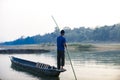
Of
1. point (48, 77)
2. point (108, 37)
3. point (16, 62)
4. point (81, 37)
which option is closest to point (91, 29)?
point (81, 37)

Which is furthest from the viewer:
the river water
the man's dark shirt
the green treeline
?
the green treeline

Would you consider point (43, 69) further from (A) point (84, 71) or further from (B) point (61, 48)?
(A) point (84, 71)

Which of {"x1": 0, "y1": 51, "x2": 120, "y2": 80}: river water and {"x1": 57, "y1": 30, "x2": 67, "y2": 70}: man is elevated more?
{"x1": 57, "y1": 30, "x2": 67, "y2": 70}: man

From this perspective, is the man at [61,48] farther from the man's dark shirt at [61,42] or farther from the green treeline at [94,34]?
the green treeline at [94,34]

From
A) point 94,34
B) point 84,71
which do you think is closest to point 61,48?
point 84,71

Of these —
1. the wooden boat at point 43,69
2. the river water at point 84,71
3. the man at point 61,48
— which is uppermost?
the man at point 61,48

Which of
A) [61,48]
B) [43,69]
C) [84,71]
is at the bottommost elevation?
[84,71]

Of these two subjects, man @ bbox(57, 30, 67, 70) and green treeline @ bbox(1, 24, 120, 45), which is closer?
man @ bbox(57, 30, 67, 70)

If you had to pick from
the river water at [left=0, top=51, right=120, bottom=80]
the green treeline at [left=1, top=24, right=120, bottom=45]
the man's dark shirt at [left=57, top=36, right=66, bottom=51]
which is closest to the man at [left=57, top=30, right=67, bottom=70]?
the man's dark shirt at [left=57, top=36, right=66, bottom=51]

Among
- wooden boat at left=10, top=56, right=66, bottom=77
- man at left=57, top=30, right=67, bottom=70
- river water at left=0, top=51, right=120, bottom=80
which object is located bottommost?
river water at left=0, top=51, right=120, bottom=80

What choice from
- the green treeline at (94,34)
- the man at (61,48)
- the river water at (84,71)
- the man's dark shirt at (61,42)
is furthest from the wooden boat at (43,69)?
the green treeline at (94,34)

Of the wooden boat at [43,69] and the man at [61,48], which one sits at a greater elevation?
the man at [61,48]

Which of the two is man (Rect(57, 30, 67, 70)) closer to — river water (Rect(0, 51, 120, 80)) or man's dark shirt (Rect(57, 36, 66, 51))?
man's dark shirt (Rect(57, 36, 66, 51))

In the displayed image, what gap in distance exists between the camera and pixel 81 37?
9975cm
